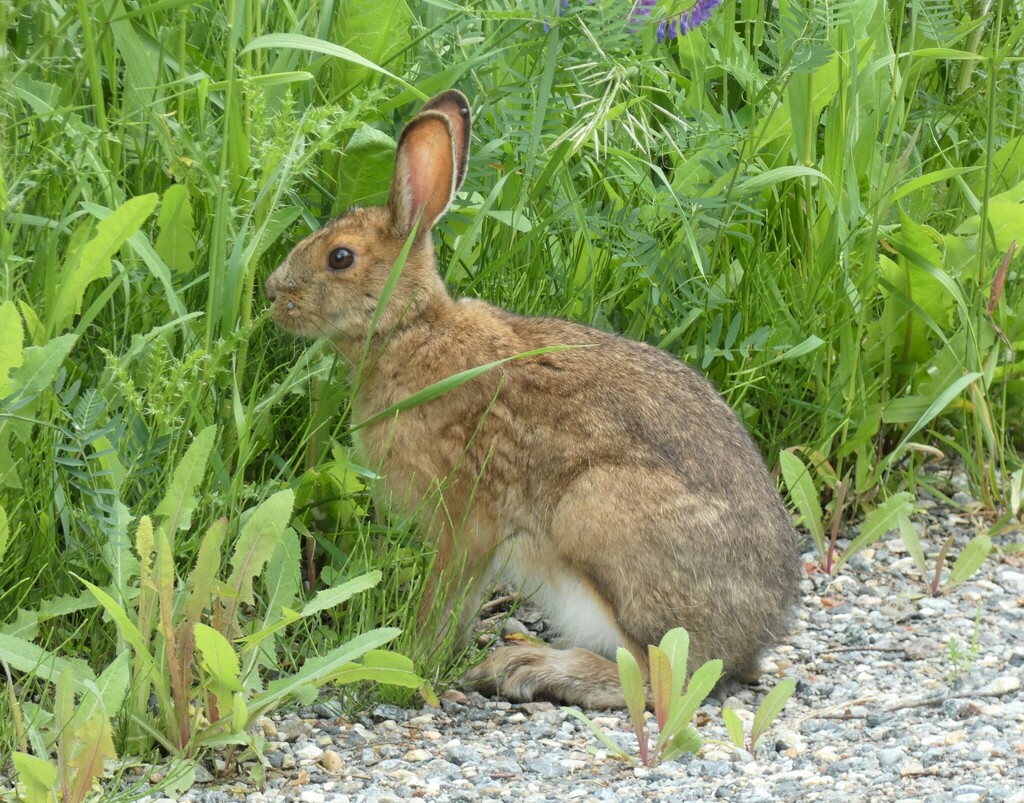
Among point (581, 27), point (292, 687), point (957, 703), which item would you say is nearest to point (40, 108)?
point (581, 27)

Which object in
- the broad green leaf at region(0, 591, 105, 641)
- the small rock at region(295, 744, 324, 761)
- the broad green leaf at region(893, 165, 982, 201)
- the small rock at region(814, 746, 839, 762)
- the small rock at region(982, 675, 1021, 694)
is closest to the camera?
the broad green leaf at region(0, 591, 105, 641)

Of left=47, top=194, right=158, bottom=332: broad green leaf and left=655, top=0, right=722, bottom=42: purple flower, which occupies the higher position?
left=655, top=0, right=722, bottom=42: purple flower

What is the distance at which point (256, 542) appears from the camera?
148 inches

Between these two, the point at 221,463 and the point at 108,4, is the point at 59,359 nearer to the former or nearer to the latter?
the point at 221,463

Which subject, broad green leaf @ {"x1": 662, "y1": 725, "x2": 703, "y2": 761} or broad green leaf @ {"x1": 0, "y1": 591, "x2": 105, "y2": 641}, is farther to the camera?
broad green leaf @ {"x1": 662, "y1": 725, "x2": 703, "y2": 761}

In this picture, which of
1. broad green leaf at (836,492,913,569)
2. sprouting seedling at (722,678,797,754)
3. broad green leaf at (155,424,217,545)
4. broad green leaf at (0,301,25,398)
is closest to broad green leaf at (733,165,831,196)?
broad green leaf at (836,492,913,569)

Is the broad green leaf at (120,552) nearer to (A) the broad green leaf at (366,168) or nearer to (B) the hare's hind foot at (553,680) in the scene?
(B) the hare's hind foot at (553,680)

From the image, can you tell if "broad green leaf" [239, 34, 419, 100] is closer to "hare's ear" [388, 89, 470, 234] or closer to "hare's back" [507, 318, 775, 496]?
"hare's ear" [388, 89, 470, 234]

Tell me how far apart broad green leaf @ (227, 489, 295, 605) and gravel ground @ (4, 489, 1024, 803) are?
44 cm

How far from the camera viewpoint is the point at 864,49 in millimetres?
5340

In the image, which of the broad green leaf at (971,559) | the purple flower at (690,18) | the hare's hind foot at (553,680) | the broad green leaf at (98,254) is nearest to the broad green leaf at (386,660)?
the hare's hind foot at (553,680)

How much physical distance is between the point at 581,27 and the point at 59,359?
→ 200 cm

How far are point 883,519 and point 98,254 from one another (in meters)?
2.84

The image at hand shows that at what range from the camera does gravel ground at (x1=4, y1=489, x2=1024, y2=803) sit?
11.9ft
